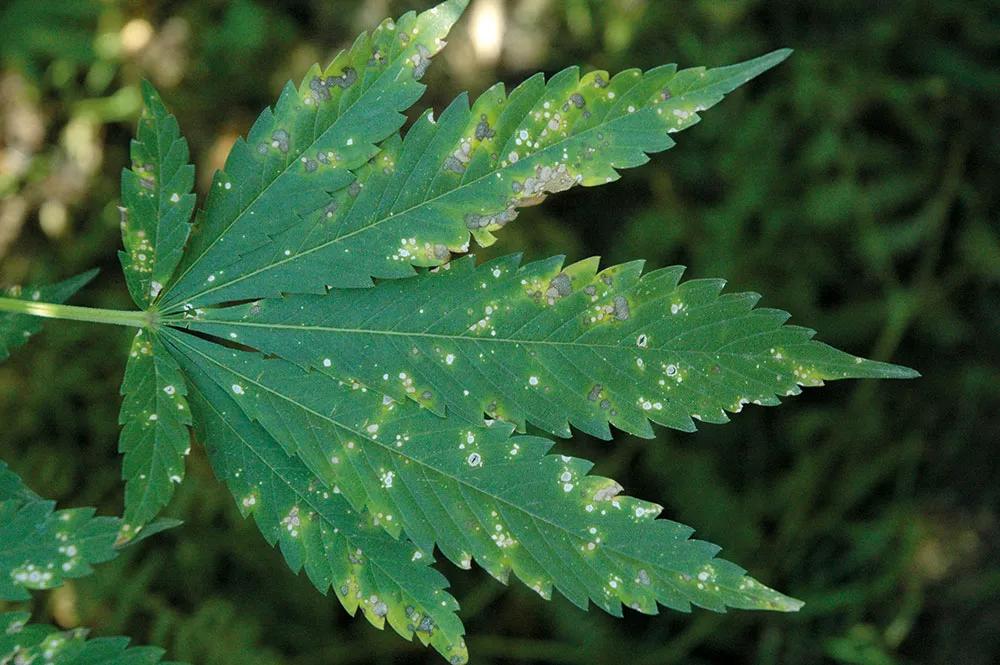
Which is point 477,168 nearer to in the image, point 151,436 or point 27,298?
point 151,436

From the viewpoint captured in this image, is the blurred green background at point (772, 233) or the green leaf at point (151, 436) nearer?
the green leaf at point (151, 436)

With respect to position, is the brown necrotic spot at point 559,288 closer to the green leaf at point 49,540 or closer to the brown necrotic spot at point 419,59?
the brown necrotic spot at point 419,59

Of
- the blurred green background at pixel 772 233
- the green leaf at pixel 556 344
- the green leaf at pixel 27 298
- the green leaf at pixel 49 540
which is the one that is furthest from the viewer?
the blurred green background at pixel 772 233

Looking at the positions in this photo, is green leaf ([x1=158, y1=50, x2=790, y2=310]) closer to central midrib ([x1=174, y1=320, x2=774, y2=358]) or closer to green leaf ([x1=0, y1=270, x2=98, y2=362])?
central midrib ([x1=174, y1=320, x2=774, y2=358])

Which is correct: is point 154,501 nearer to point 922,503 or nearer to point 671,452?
point 671,452

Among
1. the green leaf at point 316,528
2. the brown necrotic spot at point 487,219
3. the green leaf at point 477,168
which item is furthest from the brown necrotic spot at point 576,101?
the green leaf at point 316,528

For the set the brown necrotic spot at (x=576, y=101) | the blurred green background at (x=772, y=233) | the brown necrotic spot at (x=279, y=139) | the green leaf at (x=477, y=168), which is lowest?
the blurred green background at (x=772, y=233)

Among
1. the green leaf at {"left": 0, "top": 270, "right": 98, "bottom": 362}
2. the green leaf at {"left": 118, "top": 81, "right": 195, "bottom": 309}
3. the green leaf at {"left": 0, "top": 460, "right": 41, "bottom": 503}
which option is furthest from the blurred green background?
the green leaf at {"left": 118, "top": 81, "right": 195, "bottom": 309}
